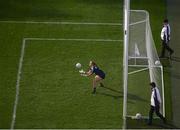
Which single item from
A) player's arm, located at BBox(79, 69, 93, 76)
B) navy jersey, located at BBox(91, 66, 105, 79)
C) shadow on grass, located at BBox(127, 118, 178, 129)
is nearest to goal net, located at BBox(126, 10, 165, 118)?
shadow on grass, located at BBox(127, 118, 178, 129)

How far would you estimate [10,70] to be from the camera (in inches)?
1008

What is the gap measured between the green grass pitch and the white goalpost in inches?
2.4

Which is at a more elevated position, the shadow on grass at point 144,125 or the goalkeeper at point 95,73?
the goalkeeper at point 95,73

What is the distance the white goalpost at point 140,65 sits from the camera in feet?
78.2

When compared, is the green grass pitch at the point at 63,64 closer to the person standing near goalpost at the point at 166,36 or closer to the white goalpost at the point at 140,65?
the white goalpost at the point at 140,65

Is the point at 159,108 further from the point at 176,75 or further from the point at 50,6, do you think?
the point at 50,6

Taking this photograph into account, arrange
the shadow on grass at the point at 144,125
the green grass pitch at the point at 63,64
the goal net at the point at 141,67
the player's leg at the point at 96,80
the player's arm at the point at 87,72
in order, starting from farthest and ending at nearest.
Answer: the player's leg at the point at 96,80 → the player's arm at the point at 87,72 → the goal net at the point at 141,67 → the green grass pitch at the point at 63,64 → the shadow on grass at the point at 144,125

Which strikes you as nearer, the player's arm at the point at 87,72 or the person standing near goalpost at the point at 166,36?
the player's arm at the point at 87,72

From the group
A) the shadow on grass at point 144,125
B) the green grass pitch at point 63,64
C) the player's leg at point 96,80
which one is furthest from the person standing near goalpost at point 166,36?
the shadow on grass at point 144,125

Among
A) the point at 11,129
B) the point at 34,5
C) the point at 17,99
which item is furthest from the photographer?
the point at 34,5

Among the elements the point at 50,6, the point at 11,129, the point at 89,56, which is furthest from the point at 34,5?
the point at 11,129

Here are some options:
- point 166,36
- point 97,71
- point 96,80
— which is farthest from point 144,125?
point 166,36

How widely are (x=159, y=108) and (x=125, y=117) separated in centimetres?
131

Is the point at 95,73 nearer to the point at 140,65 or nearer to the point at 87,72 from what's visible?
the point at 87,72
